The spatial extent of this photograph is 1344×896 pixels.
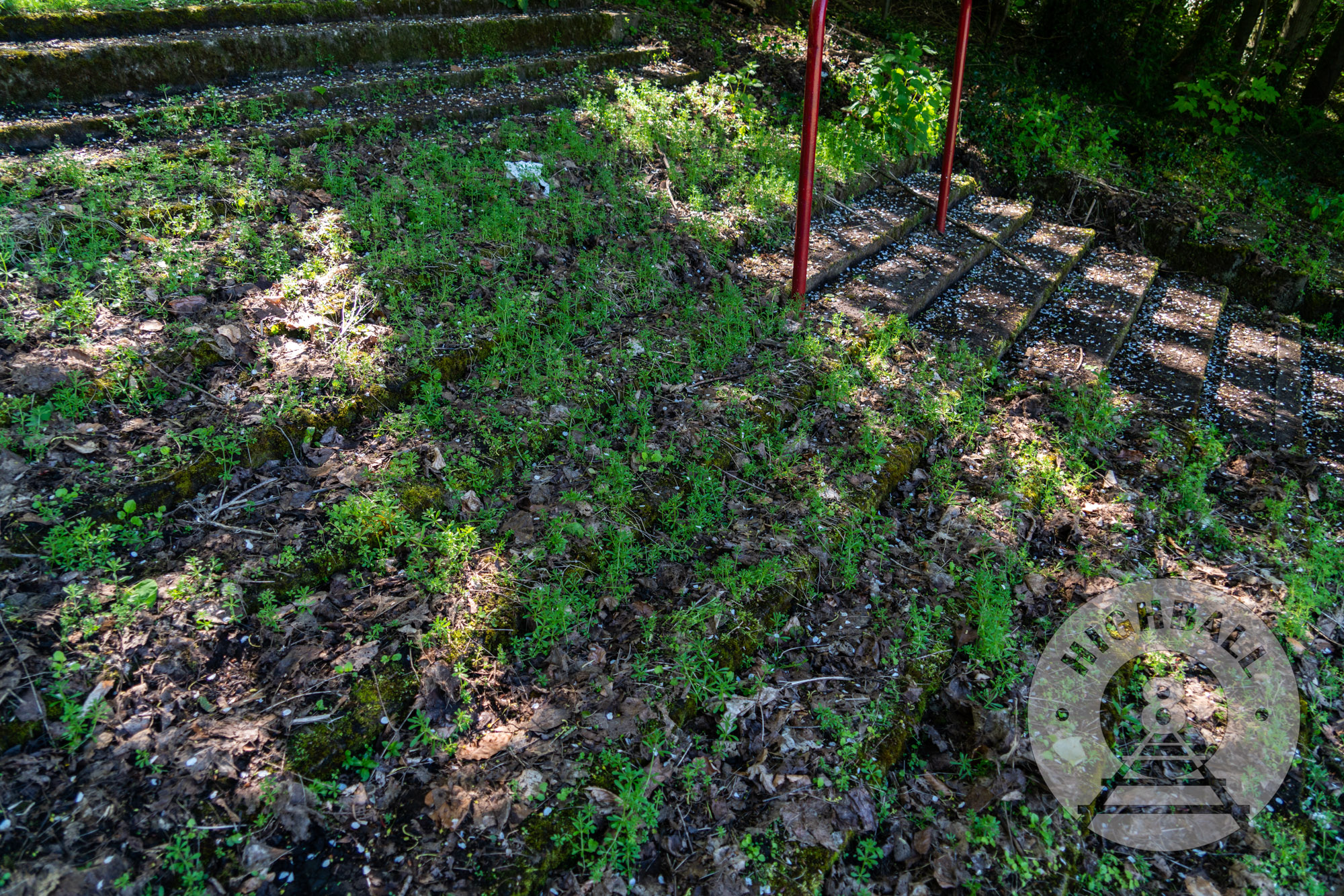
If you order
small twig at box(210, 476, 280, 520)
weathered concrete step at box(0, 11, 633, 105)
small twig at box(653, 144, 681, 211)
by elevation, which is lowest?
small twig at box(210, 476, 280, 520)

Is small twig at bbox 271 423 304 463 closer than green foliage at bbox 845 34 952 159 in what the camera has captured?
Yes

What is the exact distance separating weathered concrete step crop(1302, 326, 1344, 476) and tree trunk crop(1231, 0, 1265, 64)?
19.3ft

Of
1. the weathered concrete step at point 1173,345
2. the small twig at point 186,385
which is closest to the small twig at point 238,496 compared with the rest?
the small twig at point 186,385

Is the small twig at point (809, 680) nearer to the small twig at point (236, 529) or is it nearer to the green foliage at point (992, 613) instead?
the green foliage at point (992, 613)

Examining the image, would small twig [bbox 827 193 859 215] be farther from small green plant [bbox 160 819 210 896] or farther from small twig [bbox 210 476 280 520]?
small green plant [bbox 160 819 210 896]

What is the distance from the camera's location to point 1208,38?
9422mm

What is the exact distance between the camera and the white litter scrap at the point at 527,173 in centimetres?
494

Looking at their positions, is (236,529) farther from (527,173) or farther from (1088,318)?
(1088,318)

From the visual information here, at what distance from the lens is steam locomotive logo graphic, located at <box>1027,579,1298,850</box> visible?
8.50 feet

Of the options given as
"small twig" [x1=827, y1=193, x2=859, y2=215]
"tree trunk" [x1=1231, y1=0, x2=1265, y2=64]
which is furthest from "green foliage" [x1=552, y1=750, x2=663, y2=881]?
"tree trunk" [x1=1231, y1=0, x2=1265, y2=64]

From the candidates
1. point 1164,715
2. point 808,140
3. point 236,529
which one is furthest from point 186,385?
point 1164,715

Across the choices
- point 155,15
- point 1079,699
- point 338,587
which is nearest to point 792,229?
point 1079,699

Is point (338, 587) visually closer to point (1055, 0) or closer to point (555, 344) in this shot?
point (555, 344)

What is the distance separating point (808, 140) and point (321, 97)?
3457 millimetres
